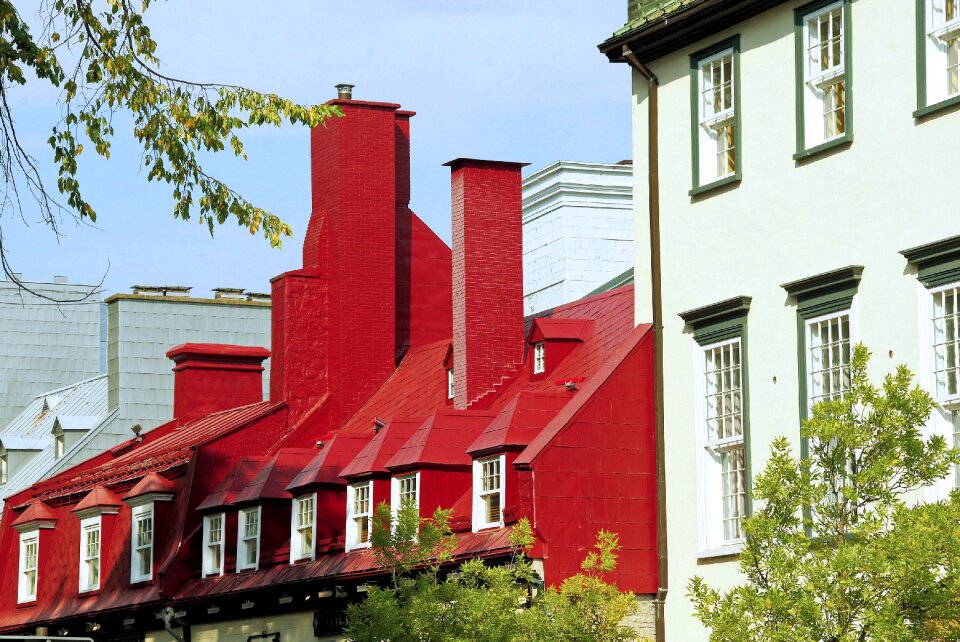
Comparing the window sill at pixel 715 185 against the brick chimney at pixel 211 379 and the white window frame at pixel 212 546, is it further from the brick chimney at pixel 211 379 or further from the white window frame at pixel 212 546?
the brick chimney at pixel 211 379

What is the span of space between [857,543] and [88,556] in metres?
25.4

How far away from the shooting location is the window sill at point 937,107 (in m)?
22.3

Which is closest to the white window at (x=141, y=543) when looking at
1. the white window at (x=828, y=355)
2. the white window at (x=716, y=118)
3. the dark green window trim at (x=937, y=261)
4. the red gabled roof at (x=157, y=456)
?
the red gabled roof at (x=157, y=456)

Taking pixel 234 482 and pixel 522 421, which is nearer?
pixel 522 421

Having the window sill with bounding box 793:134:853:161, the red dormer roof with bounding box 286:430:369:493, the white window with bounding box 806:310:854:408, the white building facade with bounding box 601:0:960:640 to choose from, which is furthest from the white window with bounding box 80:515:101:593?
the window sill with bounding box 793:134:853:161

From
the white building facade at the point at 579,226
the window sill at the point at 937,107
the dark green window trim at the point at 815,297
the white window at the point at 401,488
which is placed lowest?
the white window at the point at 401,488

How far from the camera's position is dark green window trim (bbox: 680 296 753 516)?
25.0 m

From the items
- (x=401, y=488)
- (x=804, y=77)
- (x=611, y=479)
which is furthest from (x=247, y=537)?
(x=804, y=77)

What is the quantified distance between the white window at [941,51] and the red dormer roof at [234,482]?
56.2 ft

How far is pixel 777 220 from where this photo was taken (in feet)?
81.7

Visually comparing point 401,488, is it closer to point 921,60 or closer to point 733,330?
point 733,330

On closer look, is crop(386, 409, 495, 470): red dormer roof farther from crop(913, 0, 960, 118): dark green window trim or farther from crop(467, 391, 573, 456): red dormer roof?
crop(913, 0, 960, 118): dark green window trim

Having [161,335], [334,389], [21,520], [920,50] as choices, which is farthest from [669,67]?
[161,335]

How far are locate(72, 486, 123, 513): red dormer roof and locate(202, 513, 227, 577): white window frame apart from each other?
444cm
